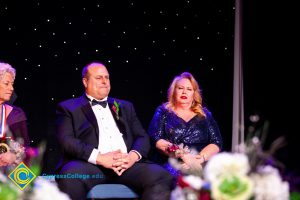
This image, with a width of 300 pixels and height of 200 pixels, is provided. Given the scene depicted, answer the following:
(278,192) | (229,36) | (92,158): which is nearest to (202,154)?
(92,158)

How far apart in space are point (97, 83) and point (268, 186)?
2.35 meters

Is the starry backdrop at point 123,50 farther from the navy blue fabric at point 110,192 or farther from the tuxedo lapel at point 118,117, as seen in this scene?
the navy blue fabric at point 110,192

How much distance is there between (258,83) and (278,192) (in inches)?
117

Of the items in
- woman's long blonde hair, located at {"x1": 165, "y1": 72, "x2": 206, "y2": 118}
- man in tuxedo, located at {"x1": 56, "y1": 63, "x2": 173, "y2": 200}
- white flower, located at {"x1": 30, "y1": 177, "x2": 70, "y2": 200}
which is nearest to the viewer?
white flower, located at {"x1": 30, "y1": 177, "x2": 70, "y2": 200}

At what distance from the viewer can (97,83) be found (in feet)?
12.7

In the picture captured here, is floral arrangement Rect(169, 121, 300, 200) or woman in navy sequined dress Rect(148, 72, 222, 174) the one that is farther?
woman in navy sequined dress Rect(148, 72, 222, 174)

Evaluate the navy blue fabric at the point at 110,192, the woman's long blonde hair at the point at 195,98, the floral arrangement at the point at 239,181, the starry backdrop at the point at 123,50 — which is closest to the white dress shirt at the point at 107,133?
the navy blue fabric at the point at 110,192

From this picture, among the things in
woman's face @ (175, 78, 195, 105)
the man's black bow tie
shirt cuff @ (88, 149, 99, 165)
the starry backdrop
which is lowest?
shirt cuff @ (88, 149, 99, 165)

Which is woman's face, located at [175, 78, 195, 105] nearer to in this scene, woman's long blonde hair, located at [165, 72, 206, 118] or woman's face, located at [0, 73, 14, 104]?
woman's long blonde hair, located at [165, 72, 206, 118]

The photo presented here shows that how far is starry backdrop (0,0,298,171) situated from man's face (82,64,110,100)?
0.75m

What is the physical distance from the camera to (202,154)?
3.97 m

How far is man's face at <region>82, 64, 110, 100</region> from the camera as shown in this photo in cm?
388

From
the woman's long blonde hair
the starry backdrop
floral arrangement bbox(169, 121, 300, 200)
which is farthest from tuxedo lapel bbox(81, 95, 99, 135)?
floral arrangement bbox(169, 121, 300, 200)

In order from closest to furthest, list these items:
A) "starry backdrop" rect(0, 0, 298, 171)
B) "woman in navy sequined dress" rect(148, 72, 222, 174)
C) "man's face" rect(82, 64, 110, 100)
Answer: "man's face" rect(82, 64, 110, 100) → "woman in navy sequined dress" rect(148, 72, 222, 174) → "starry backdrop" rect(0, 0, 298, 171)
